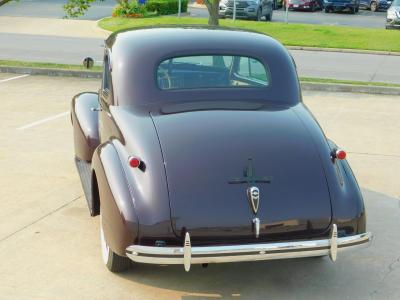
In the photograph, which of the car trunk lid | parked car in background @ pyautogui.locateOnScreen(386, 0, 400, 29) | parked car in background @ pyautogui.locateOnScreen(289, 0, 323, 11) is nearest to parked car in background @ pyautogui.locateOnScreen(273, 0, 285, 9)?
parked car in background @ pyautogui.locateOnScreen(289, 0, 323, 11)

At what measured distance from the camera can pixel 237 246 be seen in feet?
17.9

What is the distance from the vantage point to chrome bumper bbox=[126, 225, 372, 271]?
5379 mm

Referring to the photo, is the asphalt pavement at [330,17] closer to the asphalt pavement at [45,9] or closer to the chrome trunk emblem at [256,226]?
the asphalt pavement at [45,9]

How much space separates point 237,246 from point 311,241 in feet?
1.81

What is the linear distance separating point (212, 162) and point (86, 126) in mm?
2447

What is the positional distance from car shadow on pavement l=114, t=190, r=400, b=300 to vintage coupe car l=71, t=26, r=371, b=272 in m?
0.39

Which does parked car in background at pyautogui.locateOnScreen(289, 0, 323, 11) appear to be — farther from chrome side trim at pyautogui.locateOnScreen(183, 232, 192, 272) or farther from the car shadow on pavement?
chrome side trim at pyautogui.locateOnScreen(183, 232, 192, 272)

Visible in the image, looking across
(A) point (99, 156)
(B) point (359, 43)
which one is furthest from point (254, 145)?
→ (B) point (359, 43)

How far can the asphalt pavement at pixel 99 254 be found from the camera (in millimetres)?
5914

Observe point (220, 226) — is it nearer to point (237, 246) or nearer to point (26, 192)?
point (237, 246)

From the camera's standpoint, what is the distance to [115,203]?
5.73 metres

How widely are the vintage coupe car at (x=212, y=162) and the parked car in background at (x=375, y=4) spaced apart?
126 feet

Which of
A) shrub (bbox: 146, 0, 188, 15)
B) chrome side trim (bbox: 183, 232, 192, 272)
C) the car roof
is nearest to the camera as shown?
chrome side trim (bbox: 183, 232, 192, 272)

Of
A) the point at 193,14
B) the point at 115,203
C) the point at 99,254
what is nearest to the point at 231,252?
the point at 115,203
